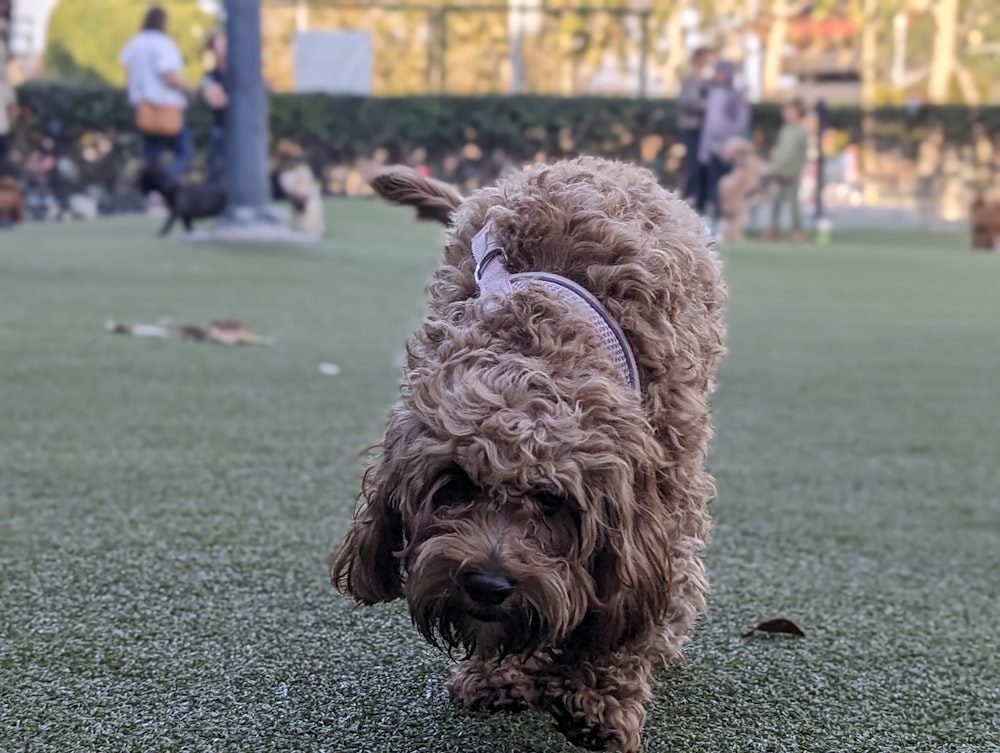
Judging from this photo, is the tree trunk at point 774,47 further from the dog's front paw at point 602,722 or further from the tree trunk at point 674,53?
the dog's front paw at point 602,722

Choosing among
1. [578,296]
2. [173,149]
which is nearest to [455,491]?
[578,296]

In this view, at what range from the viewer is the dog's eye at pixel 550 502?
1728 mm

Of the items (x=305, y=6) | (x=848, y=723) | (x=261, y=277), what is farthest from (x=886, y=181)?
(x=848, y=723)

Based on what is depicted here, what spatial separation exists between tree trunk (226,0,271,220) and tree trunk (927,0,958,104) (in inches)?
1052

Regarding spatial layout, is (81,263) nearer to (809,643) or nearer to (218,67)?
(218,67)

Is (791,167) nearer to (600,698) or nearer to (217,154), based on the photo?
(217,154)

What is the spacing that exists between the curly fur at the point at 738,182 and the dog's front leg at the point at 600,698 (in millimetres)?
13699

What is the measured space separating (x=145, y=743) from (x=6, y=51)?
36.1 ft

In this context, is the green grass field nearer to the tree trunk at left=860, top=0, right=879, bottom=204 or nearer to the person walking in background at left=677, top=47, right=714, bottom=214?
the person walking in background at left=677, top=47, right=714, bottom=214

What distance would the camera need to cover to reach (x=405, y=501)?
1790mm

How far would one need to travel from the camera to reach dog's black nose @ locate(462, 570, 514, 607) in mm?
1717

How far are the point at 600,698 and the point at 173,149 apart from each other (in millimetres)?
13423

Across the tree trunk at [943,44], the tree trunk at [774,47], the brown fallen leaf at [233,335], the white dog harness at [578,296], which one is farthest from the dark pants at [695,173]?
the tree trunk at [943,44]

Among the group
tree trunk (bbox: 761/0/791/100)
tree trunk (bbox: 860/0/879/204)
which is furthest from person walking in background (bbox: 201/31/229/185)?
tree trunk (bbox: 761/0/791/100)
